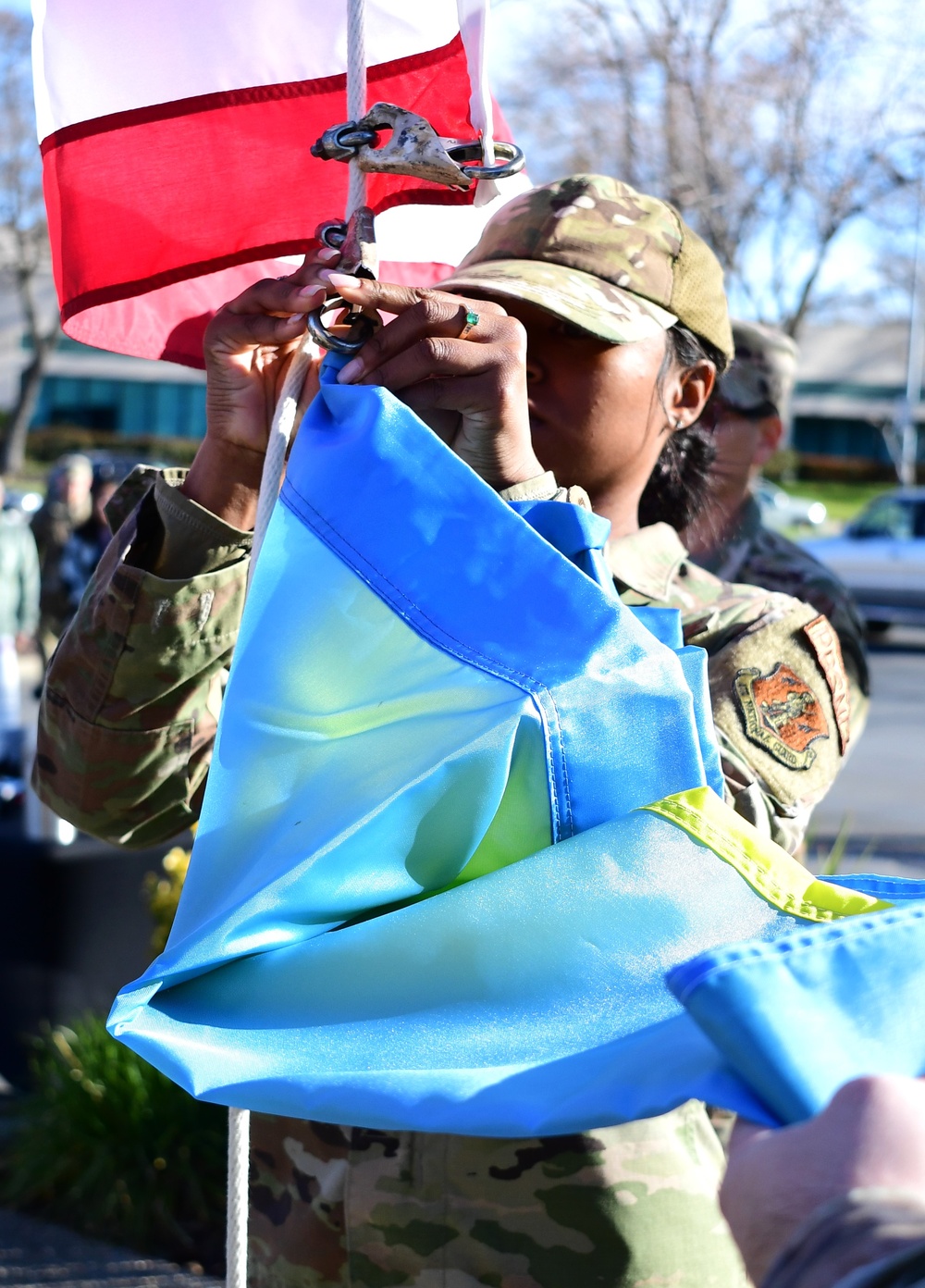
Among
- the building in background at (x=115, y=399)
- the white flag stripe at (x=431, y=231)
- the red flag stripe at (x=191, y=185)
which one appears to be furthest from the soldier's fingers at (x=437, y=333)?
the building in background at (x=115, y=399)

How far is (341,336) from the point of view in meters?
1.45

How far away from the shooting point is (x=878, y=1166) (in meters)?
0.77

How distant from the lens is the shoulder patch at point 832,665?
1.84m

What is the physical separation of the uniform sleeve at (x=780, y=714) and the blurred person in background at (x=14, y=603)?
698 centimetres

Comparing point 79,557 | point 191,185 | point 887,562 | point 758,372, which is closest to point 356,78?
point 191,185

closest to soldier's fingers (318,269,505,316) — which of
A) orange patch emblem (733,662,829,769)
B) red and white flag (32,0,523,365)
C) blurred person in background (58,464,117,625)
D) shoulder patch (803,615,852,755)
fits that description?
red and white flag (32,0,523,365)

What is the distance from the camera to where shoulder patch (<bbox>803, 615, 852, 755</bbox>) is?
1.84 m

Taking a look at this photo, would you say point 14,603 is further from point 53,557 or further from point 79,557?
point 79,557

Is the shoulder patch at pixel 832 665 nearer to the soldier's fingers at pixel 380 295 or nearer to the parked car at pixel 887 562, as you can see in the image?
the soldier's fingers at pixel 380 295

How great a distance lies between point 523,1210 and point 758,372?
3.47 m

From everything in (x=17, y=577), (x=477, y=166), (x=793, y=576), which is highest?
(x=477, y=166)

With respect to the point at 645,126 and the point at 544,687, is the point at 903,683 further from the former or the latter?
the point at 544,687

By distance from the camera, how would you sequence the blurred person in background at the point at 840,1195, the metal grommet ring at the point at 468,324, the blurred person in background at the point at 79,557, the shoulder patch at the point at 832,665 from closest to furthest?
the blurred person in background at the point at 840,1195, the metal grommet ring at the point at 468,324, the shoulder patch at the point at 832,665, the blurred person in background at the point at 79,557

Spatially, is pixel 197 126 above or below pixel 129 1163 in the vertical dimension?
above
